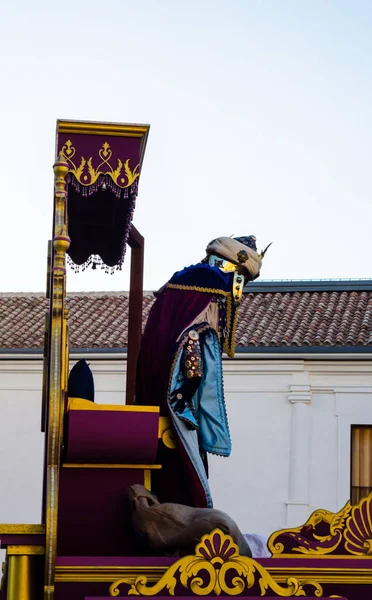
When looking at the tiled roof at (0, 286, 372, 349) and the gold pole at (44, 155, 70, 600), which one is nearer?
the gold pole at (44, 155, 70, 600)

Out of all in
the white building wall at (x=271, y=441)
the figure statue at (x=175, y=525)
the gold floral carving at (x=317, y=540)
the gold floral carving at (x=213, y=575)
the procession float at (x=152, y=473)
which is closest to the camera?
the gold floral carving at (x=213, y=575)

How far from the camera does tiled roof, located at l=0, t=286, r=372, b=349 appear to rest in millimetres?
19922

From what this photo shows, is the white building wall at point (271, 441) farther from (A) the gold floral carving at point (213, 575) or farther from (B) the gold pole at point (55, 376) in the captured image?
(A) the gold floral carving at point (213, 575)

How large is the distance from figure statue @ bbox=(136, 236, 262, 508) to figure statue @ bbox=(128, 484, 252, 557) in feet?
1.88

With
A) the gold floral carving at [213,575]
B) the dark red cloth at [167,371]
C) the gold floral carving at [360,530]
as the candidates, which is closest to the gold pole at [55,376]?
the gold floral carving at [213,575]

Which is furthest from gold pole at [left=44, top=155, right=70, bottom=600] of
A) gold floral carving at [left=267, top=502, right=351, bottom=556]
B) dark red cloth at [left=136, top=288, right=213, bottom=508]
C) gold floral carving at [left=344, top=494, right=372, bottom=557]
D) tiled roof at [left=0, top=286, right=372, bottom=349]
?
→ tiled roof at [left=0, top=286, right=372, bottom=349]

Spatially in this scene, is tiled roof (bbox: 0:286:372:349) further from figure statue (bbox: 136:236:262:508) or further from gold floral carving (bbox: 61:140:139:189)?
gold floral carving (bbox: 61:140:139:189)

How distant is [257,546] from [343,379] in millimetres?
12870

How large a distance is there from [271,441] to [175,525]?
44.5ft

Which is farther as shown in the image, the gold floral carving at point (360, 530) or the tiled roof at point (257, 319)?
the tiled roof at point (257, 319)

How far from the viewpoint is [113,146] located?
23.0 feet

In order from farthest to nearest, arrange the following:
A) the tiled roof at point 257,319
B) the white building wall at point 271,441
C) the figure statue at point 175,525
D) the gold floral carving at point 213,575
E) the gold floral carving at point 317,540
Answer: the tiled roof at point 257,319 < the white building wall at point 271,441 < the gold floral carving at point 317,540 < the figure statue at point 175,525 < the gold floral carving at point 213,575

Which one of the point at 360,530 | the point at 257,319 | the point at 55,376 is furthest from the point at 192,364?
the point at 257,319

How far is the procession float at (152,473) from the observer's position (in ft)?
19.0
